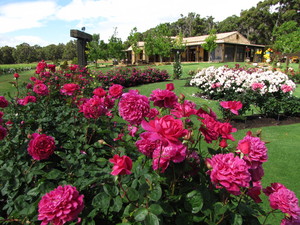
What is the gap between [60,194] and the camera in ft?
2.85

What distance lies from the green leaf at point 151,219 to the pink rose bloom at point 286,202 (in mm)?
612

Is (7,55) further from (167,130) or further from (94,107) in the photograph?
(167,130)

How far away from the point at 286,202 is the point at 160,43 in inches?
1207

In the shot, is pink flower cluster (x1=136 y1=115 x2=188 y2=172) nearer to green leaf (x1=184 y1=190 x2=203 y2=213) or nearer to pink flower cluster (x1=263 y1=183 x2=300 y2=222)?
green leaf (x1=184 y1=190 x2=203 y2=213)

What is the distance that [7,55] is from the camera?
65.8 metres

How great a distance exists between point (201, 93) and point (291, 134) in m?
4.96

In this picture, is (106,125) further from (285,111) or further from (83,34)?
(83,34)

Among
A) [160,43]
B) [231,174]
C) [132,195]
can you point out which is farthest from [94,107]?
[160,43]

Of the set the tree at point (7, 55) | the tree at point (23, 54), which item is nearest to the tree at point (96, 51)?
the tree at point (23, 54)

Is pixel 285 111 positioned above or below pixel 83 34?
below

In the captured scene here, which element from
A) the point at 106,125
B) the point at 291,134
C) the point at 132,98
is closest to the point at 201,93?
the point at 291,134

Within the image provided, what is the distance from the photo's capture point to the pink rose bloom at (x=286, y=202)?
100cm

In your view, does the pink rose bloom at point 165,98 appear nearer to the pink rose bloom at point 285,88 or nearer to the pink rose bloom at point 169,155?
the pink rose bloom at point 169,155

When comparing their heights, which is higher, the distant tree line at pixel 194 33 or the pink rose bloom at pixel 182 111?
the distant tree line at pixel 194 33
